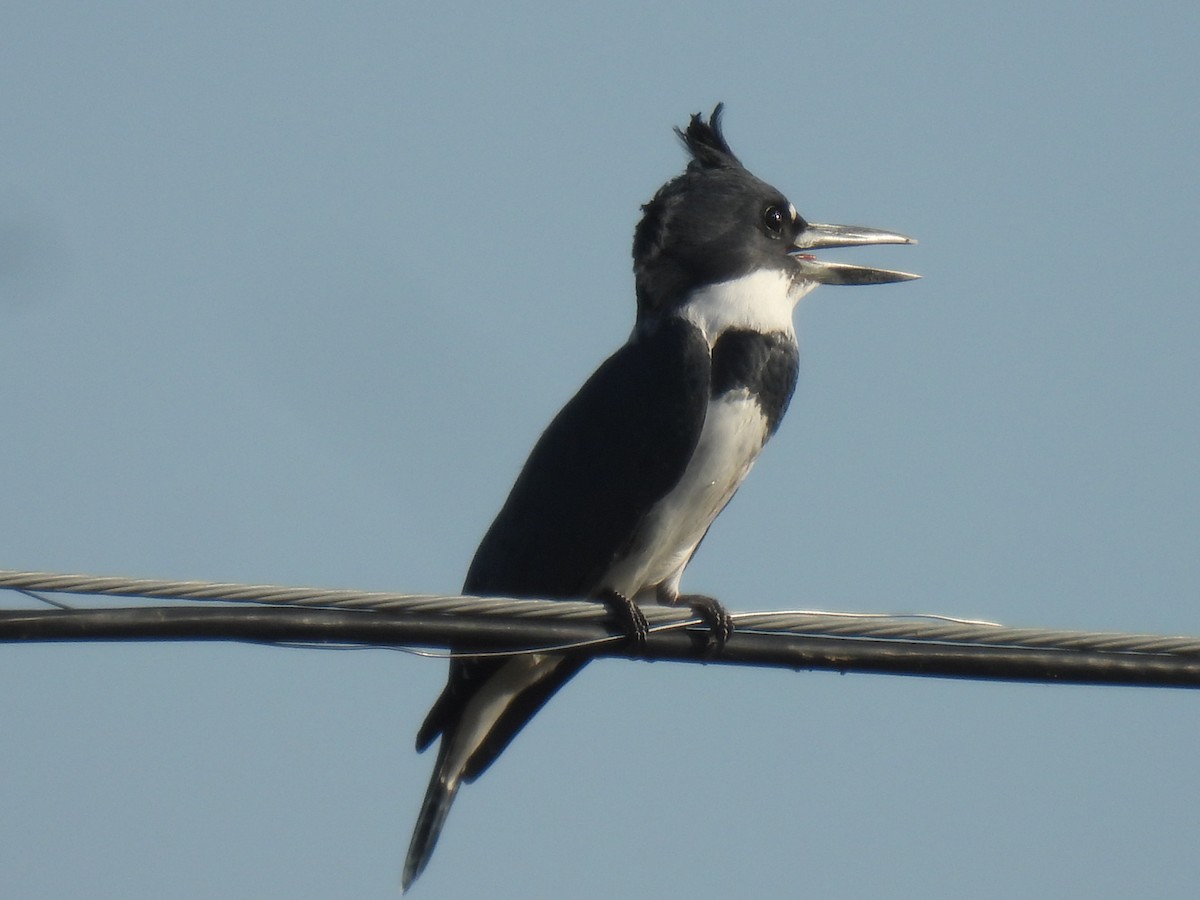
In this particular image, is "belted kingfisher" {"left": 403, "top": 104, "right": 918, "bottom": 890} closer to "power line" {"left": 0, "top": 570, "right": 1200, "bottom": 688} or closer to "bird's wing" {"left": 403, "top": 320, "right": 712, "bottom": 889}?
"bird's wing" {"left": 403, "top": 320, "right": 712, "bottom": 889}

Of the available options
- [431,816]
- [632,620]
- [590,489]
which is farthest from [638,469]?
[632,620]

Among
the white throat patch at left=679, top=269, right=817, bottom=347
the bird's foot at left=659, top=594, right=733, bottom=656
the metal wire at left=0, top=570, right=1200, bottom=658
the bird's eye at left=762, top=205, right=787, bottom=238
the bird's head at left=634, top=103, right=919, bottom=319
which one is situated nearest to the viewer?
the metal wire at left=0, top=570, right=1200, bottom=658

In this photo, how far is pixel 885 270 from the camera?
584 cm

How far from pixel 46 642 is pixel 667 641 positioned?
1.39 metres

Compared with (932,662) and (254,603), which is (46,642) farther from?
(932,662)

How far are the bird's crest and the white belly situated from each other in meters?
1.21

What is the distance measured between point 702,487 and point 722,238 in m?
1.01

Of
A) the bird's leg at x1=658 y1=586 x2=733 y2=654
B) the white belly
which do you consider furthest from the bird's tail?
the bird's leg at x1=658 y1=586 x2=733 y2=654

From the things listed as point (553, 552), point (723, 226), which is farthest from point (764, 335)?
point (553, 552)

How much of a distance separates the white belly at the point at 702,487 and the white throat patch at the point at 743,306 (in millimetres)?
312

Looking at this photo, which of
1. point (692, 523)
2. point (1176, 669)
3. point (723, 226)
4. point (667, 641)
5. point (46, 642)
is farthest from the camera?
point (723, 226)

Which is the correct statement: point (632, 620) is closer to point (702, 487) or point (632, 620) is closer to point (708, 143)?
point (702, 487)

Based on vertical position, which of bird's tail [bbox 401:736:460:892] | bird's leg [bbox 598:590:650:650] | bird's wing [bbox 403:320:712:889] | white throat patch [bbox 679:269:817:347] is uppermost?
white throat patch [bbox 679:269:817:347]

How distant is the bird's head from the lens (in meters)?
5.41
